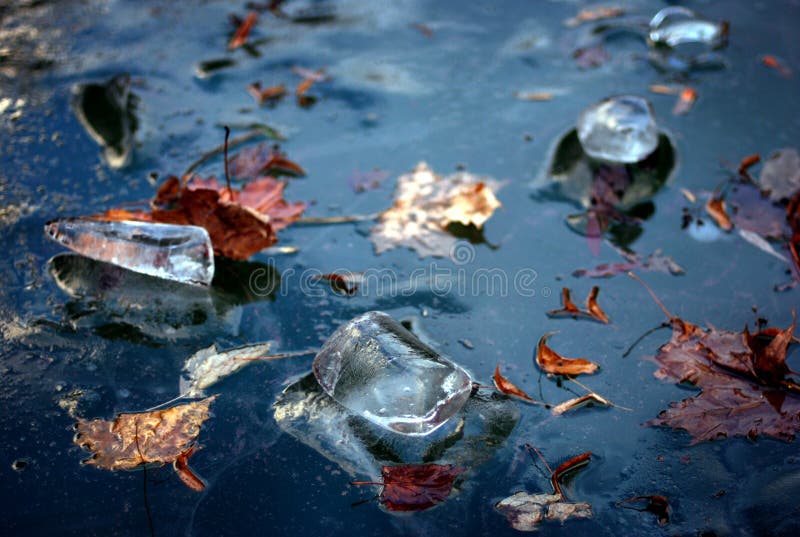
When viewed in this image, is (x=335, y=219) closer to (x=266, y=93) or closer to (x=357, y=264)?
(x=357, y=264)

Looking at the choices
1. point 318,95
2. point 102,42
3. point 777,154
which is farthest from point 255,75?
point 777,154

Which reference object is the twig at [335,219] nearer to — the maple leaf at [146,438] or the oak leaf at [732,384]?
the maple leaf at [146,438]

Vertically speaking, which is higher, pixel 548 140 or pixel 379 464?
pixel 548 140

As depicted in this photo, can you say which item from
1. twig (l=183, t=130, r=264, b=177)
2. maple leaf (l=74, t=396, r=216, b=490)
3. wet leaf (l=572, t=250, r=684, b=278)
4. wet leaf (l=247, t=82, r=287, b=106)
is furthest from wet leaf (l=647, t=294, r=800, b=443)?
wet leaf (l=247, t=82, r=287, b=106)

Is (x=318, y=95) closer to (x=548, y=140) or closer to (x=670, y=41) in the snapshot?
(x=548, y=140)

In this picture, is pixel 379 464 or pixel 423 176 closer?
pixel 379 464

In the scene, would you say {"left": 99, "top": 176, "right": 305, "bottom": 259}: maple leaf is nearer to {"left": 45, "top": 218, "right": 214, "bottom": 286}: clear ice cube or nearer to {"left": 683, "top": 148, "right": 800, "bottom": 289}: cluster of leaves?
{"left": 45, "top": 218, "right": 214, "bottom": 286}: clear ice cube

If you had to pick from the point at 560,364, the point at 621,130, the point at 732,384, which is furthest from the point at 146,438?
the point at 621,130
